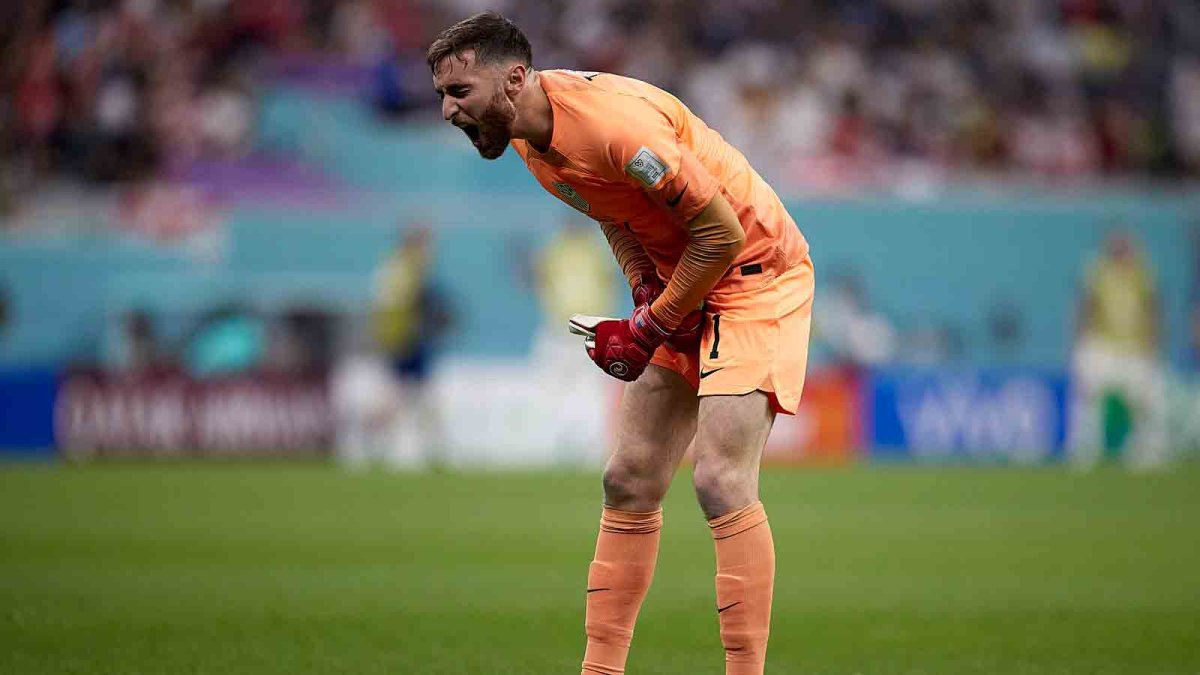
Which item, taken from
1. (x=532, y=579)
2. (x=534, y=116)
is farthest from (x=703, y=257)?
(x=532, y=579)

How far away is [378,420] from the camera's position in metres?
18.2

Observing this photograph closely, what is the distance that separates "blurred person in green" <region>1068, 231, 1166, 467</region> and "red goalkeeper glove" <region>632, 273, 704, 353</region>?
14.0 metres

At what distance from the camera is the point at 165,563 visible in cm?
923

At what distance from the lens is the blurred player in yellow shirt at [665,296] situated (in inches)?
182

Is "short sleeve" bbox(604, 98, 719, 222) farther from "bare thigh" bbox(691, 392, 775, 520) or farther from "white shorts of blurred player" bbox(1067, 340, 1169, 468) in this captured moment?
"white shorts of blurred player" bbox(1067, 340, 1169, 468)

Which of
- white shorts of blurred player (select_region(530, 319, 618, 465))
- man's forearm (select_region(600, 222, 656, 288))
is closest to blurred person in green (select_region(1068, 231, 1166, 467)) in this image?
white shorts of blurred player (select_region(530, 319, 618, 465))

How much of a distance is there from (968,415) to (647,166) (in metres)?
14.8

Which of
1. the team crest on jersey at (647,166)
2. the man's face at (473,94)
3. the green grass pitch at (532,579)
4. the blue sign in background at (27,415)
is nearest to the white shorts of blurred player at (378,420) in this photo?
the green grass pitch at (532,579)

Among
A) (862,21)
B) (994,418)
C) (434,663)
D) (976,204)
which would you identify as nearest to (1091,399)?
(994,418)

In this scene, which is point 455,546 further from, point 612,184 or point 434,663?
point 612,184

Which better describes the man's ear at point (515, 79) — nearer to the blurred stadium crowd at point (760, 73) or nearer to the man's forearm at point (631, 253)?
the man's forearm at point (631, 253)

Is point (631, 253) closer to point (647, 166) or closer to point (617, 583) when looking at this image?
point (647, 166)

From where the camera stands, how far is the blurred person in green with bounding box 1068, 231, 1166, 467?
1825 cm

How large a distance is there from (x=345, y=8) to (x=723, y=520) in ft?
57.2
